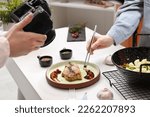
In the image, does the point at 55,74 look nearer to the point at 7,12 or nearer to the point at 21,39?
the point at 21,39

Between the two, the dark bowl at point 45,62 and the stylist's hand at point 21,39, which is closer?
the stylist's hand at point 21,39

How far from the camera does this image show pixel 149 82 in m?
0.99

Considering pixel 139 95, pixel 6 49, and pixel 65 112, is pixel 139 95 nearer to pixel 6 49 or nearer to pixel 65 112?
pixel 65 112

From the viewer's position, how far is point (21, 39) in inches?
36.9

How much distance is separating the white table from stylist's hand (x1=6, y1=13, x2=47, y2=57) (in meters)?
0.20

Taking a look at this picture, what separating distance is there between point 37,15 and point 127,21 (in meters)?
0.59

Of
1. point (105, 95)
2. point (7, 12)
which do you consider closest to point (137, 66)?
point (105, 95)

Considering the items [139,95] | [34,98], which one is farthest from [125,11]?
[34,98]

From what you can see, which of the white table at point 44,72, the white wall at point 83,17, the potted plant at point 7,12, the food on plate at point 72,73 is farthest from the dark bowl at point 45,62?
the white wall at point 83,17

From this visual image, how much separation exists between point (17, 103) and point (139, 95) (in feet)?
1.51

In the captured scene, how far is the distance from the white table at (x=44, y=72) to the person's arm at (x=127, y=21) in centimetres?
13

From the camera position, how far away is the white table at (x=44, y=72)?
1.04 metres

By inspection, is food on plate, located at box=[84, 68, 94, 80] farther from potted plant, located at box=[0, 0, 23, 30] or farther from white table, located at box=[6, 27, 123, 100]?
potted plant, located at box=[0, 0, 23, 30]

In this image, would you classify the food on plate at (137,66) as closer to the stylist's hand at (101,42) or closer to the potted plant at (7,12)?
the stylist's hand at (101,42)
